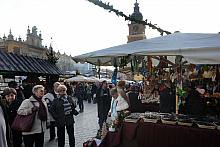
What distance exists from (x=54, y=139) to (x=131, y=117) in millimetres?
3750

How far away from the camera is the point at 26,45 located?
218 feet

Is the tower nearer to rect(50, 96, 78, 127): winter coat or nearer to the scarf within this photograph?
rect(50, 96, 78, 127): winter coat

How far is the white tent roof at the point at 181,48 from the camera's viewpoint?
15.1 ft

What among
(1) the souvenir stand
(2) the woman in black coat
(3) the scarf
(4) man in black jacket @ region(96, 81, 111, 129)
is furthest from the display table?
(4) man in black jacket @ region(96, 81, 111, 129)

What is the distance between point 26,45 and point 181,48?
212 ft

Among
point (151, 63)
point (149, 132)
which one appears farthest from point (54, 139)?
point (149, 132)

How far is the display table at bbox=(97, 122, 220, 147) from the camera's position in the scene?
5379mm

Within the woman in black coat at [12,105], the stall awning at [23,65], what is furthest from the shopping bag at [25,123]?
the stall awning at [23,65]

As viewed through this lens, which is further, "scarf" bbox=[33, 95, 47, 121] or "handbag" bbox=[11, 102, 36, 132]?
"scarf" bbox=[33, 95, 47, 121]

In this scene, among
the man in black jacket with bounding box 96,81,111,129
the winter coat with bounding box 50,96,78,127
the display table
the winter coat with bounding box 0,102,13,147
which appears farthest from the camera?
the man in black jacket with bounding box 96,81,111,129

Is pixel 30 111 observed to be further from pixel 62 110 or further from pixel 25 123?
pixel 62 110

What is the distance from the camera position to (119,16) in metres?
7.80

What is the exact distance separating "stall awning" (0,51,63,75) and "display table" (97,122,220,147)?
5.63 metres

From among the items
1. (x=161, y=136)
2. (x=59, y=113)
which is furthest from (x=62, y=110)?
(x=161, y=136)
